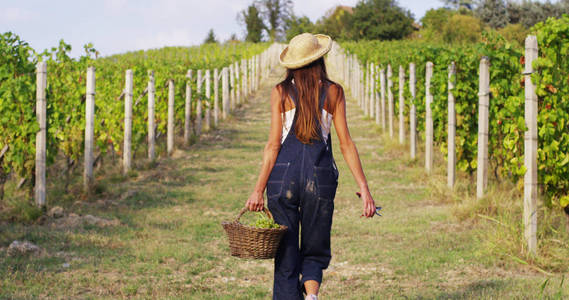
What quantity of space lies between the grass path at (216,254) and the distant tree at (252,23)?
73.6 metres

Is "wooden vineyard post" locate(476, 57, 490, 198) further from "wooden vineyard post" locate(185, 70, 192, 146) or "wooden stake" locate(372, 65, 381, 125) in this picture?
"wooden stake" locate(372, 65, 381, 125)

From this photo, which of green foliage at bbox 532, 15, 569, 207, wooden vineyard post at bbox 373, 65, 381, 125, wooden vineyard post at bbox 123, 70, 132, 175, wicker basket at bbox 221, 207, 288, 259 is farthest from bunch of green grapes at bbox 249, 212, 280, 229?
wooden vineyard post at bbox 373, 65, 381, 125

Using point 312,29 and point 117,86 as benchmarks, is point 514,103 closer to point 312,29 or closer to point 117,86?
point 117,86

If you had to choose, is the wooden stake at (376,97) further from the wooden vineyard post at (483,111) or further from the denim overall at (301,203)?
the denim overall at (301,203)

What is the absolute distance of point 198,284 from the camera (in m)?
5.58

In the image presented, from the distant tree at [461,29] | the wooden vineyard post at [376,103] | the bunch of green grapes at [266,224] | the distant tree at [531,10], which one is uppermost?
the distant tree at [531,10]

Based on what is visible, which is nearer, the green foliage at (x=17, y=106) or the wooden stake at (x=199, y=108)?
the green foliage at (x=17, y=106)

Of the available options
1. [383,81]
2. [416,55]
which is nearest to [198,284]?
[416,55]

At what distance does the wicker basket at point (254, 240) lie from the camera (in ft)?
12.0

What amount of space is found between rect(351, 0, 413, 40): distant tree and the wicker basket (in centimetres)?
5963

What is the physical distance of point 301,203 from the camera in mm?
3787

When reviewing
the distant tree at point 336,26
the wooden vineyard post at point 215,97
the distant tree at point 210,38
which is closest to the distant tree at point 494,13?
the distant tree at point 336,26

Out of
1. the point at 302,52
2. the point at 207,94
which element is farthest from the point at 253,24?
the point at 302,52

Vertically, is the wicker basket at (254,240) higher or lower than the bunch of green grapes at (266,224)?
lower
